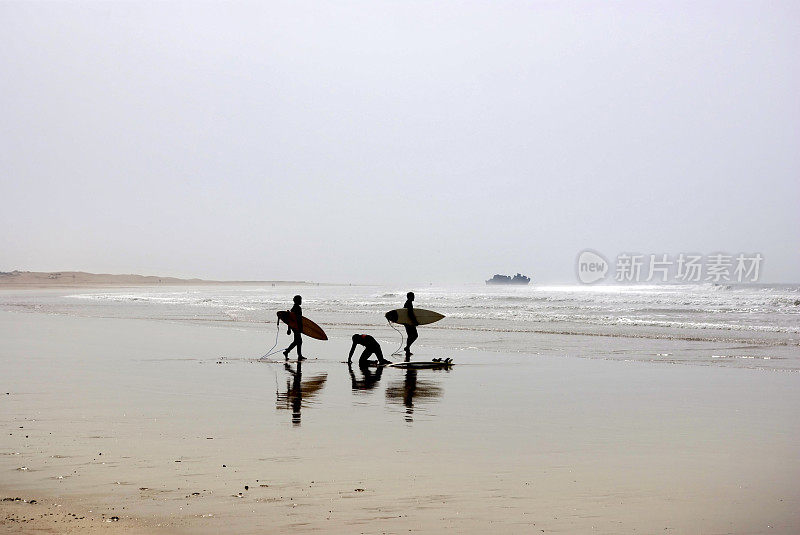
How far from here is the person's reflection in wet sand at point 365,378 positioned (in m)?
14.9

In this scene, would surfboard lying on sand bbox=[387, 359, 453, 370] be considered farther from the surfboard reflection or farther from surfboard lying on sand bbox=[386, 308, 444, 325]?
surfboard lying on sand bbox=[386, 308, 444, 325]

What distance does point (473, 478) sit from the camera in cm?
751

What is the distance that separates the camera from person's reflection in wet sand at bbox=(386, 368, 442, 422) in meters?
12.8

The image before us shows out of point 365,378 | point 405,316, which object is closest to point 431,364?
point 365,378

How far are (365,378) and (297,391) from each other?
2741mm

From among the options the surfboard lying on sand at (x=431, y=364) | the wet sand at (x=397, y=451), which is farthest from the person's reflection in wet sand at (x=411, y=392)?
the surfboard lying on sand at (x=431, y=364)

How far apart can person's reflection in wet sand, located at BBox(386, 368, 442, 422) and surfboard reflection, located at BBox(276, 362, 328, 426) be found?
1.34m

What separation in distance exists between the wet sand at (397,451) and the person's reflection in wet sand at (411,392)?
0.06 meters

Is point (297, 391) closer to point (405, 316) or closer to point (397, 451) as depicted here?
point (397, 451)

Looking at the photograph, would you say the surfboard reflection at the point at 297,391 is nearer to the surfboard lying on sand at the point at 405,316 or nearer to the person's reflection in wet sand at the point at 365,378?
the person's reflection in wet sand at the point at 365,378

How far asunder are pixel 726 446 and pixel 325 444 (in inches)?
180

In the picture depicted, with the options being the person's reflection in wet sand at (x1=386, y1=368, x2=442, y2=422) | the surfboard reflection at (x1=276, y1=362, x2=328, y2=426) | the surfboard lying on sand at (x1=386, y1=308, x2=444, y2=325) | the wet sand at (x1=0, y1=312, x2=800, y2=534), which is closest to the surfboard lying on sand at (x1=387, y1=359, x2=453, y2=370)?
the wet sand at (x1=0, y1=312, x2=800, y2=534)

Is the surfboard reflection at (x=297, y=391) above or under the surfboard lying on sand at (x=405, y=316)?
under

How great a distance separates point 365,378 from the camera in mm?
16453
